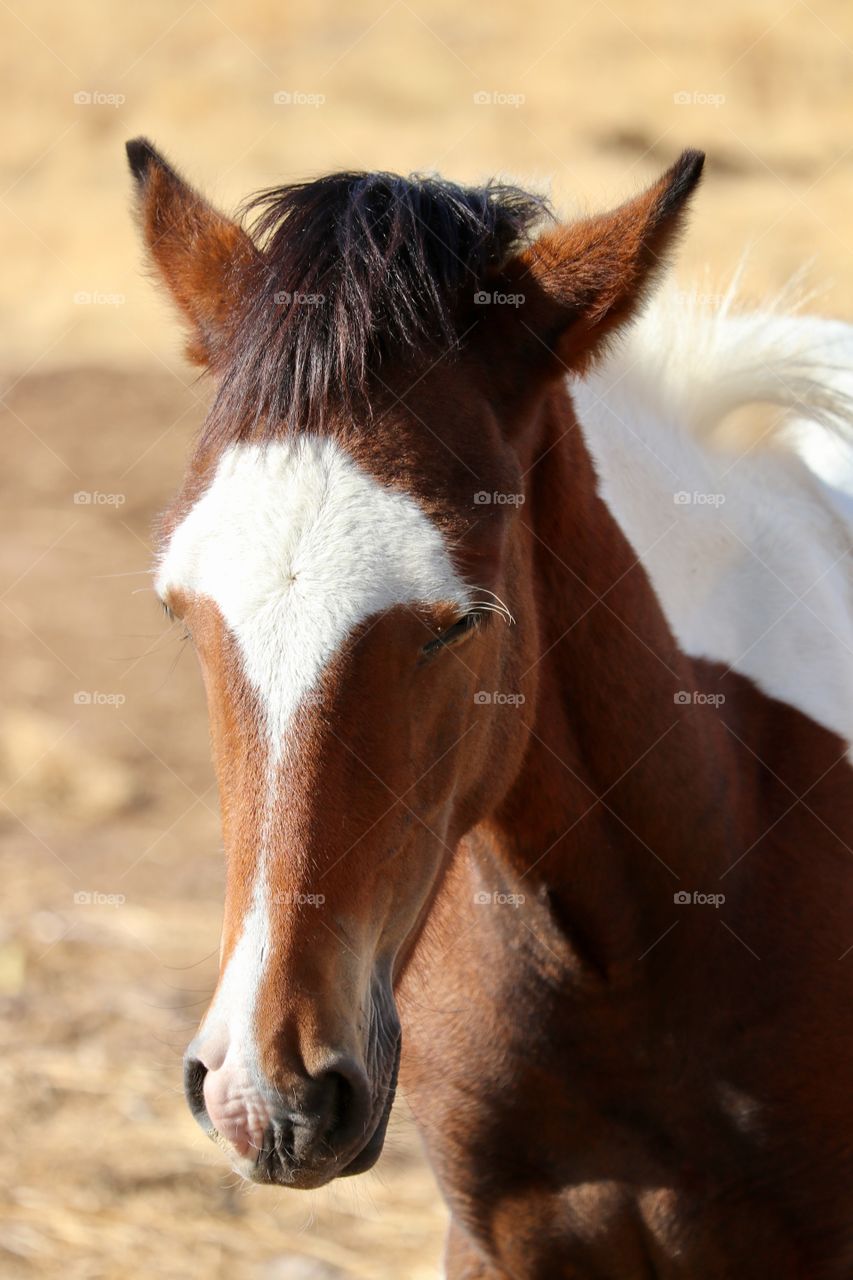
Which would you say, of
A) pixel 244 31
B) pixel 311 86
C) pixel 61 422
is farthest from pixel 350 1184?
pixel 244 31

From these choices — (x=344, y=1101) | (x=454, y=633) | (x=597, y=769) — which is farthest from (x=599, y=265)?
(x=344, y=1101)

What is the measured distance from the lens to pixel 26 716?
7.15m

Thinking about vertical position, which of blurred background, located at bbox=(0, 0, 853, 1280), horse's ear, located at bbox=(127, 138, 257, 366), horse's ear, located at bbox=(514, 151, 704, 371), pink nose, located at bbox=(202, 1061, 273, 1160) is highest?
horse's ear, located at bbox=(514, 151, 704, 371)

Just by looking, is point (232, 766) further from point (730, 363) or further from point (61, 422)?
point (61, 422)

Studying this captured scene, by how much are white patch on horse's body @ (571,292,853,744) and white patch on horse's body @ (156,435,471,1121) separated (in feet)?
2.29

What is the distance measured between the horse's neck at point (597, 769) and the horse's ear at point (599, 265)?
21 centimetres

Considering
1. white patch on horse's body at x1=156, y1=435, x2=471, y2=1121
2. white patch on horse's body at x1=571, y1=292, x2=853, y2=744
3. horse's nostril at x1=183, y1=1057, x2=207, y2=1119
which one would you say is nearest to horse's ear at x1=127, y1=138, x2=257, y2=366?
white patch on horse's body at x1=156, y1=435, x2=471, y2=1121

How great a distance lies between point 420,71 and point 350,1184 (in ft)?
44.9

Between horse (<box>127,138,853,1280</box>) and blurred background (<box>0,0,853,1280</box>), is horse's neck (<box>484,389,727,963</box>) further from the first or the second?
blurred background (<box>0,0,853,1280</box>)

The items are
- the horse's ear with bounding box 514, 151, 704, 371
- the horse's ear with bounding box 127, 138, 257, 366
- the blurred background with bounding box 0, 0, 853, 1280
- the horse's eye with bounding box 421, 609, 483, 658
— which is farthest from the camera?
the blurred background with bounding box 0, 0, 853, 1280

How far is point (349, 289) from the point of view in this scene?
1.99 metres

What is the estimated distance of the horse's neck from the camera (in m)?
2.32

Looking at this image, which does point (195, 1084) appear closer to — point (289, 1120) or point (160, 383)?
point (289, 1120)

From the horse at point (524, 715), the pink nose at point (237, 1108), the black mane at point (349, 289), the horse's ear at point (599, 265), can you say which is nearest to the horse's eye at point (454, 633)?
the horse at point (524, 715)
